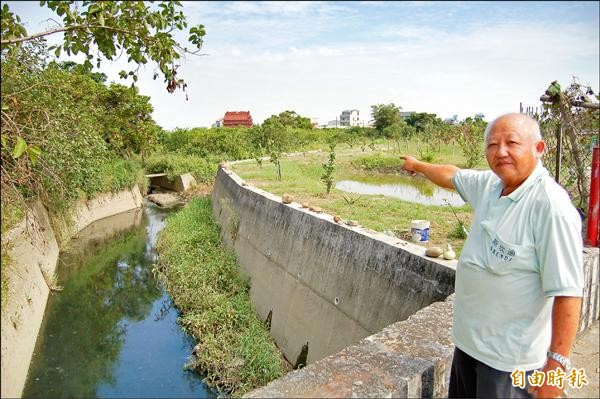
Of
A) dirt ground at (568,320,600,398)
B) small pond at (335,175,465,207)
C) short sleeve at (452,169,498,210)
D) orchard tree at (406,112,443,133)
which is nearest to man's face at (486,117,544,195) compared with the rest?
short sleeve at (452,169,498,210)

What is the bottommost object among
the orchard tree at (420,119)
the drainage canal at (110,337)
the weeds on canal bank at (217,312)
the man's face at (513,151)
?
the drainage canal at (110,337)

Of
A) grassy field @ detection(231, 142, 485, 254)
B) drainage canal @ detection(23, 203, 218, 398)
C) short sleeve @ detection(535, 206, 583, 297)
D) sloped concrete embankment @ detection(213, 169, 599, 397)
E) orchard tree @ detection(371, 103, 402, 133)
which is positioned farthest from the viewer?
orchard tree @ detection(371, 103, 402, 133)

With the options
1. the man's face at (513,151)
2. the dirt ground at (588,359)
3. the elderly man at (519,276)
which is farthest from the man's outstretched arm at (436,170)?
the dirt ground at (588,359)

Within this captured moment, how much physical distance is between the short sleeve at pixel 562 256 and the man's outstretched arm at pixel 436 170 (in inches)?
34.1

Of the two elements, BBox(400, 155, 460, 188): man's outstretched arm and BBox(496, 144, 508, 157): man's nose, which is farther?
BBox(400, 155, 460, 188): man's outstretched arm

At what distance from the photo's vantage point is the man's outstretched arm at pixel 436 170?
2.65 metres

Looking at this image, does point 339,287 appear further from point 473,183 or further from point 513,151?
point 513,151

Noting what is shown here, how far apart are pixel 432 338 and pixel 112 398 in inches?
213

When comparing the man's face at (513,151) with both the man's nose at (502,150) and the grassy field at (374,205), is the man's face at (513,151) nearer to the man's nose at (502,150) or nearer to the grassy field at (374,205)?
the man's nose at (502,150)

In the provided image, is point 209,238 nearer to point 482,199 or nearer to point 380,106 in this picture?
point 482,199

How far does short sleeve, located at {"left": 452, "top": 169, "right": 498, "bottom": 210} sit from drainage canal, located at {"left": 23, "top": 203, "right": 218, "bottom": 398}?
17.6 feet

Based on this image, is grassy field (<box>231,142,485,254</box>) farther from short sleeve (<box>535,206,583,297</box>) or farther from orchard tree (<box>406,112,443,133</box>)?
orchard tree (<box>406,112,443,133</box>)

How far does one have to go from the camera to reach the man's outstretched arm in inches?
104

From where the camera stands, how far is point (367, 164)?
77.7 ft
